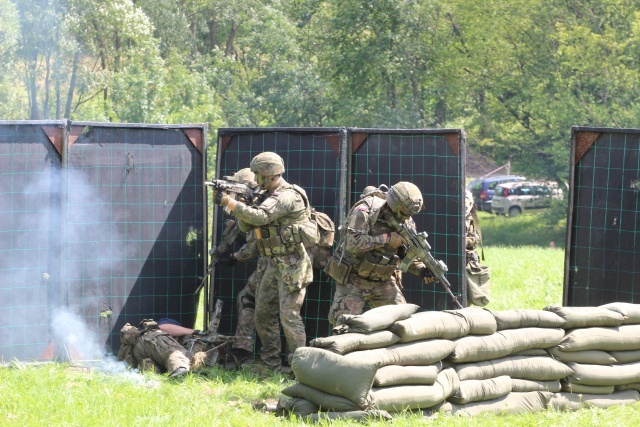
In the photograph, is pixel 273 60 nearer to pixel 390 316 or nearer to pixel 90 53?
pixel 90 53

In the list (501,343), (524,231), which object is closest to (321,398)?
(501,343)

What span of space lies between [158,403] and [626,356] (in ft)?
11.7

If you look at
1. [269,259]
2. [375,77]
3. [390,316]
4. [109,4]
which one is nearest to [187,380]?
[269,259]

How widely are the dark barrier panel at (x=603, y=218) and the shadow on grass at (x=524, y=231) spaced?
2340 centimetres

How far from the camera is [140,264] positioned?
9039 mm

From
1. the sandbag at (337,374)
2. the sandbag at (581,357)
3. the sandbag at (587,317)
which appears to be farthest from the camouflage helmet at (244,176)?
the sandbag at (581,357)

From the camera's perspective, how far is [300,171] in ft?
29.9

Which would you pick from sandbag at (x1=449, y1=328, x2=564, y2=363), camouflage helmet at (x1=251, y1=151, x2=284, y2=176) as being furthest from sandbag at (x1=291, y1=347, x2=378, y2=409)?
camouflage helmet at (x1=251, y1=151, x2=284, y2=176)

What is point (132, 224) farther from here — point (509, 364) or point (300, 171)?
point (509, 364)

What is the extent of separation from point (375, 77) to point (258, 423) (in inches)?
1078

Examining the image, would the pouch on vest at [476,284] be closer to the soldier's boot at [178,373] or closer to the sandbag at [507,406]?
the sandbag at [507,406]

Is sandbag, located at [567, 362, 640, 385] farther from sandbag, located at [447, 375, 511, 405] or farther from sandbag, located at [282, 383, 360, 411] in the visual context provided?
sandbag, located at [282, 383, 360, 411]

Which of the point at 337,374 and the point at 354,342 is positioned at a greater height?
the point at 354,342

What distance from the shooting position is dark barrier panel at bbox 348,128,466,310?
8672 mm
